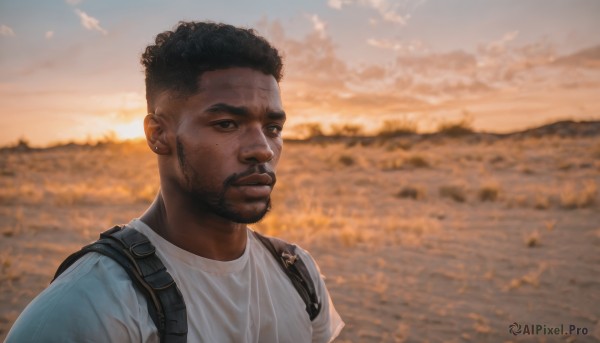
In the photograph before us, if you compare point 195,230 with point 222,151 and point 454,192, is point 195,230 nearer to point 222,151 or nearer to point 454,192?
point 222,151

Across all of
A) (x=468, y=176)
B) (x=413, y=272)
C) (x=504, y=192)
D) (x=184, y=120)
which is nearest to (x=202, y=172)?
(x=184, y=120)

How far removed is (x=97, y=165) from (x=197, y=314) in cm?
2552

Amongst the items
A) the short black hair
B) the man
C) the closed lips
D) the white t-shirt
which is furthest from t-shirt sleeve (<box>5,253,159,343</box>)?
the short black hair

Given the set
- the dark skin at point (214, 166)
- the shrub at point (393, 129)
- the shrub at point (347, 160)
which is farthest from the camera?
the shrub at point (393, 129)

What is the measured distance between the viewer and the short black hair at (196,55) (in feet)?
6.74

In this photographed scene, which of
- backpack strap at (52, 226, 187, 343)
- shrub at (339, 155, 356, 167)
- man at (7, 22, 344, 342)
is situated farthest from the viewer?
shrub at (339, 155, 356, 167)

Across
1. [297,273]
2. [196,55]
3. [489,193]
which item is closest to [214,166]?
[196,55]

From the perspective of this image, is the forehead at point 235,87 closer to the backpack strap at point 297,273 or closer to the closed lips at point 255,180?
the closed lips at point 255,180

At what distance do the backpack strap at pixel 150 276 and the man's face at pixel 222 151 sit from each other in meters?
0.36

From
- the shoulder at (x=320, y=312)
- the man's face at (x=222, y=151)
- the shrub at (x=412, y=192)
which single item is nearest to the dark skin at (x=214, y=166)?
the man's face at (x=222, y=151)

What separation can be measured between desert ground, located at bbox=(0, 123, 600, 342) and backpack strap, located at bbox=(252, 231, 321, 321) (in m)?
3.05

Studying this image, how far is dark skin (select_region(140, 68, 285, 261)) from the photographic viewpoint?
2.02 meters

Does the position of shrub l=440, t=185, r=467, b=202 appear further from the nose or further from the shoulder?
the nose

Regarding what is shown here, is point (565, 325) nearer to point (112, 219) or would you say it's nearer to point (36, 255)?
point (36, 255)
